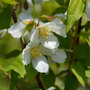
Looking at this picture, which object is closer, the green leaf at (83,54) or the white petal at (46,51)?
the white petal at (46,51)

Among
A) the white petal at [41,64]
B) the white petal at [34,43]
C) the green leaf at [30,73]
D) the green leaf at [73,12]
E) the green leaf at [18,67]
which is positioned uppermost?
the green leaf at [73,12]

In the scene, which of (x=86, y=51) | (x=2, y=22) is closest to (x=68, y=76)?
(x=86, y=51)

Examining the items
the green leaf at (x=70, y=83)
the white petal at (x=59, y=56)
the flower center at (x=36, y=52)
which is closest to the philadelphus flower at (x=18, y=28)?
the flower center at (x=36, y=52)

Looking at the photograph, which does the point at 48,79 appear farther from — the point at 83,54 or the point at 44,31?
the point at 44,31

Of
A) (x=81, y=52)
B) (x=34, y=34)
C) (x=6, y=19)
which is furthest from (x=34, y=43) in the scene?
(x=81, y=52)

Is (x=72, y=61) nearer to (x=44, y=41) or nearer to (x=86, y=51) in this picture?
(x=86, y=51)

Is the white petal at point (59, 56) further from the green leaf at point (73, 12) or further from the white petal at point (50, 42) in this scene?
the green leaf at point (73, 12)

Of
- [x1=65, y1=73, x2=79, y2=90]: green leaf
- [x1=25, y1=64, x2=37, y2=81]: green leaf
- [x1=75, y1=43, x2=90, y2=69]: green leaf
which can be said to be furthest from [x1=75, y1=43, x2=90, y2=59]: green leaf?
[x1=25, y1=64, x2=37, y2=81]: green leaf
